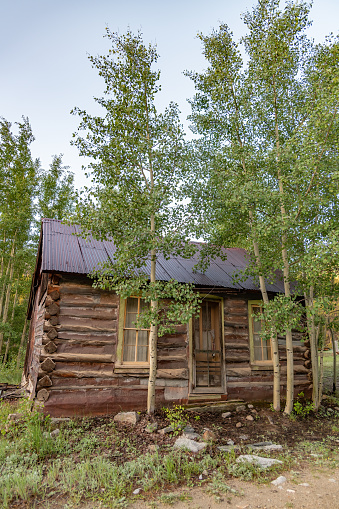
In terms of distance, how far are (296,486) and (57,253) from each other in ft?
21.6

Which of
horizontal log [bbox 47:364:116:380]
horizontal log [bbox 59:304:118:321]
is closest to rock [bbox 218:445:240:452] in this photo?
horizontal log [bbox 47:364:116:380]

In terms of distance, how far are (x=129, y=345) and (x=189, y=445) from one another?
3.08 metres

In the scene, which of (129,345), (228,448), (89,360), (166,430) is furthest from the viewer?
(129,345)

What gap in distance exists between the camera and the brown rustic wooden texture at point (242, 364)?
8.66 meters

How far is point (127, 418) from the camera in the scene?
660 centimetres

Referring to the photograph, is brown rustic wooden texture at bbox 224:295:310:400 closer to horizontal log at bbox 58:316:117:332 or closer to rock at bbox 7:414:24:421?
horizontal log at bbox 58:316:117:332

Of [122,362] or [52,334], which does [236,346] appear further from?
[52,334]

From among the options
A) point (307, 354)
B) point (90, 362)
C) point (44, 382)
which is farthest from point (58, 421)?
point (307, 354)

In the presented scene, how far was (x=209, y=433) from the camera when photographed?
19.4 feet

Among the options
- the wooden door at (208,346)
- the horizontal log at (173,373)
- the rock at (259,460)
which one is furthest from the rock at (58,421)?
the wooden door at (208,346)

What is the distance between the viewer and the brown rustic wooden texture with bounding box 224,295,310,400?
8664 millimetres

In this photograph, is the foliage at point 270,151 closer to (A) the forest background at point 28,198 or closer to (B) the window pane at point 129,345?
(A) the forest background at point 28,198

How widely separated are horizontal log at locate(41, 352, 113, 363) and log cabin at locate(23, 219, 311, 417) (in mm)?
22

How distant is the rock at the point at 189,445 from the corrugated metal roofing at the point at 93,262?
3675 mm
